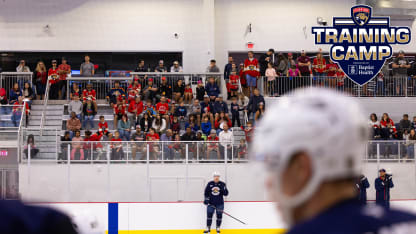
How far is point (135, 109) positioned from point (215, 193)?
501cm

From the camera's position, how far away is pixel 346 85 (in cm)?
2094

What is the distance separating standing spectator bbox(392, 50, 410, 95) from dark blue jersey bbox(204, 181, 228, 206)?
9.77m

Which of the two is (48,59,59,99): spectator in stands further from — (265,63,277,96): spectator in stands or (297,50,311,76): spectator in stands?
(297,50,311,76): spectator in stands

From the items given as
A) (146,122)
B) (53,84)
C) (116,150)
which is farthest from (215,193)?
(53,84)

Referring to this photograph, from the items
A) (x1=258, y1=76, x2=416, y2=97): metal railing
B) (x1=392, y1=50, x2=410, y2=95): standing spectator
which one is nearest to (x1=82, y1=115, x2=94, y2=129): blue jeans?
(x1=258, y1=76, x2=416, y2=97): metal railing

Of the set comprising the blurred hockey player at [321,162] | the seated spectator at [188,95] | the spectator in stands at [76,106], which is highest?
the seated spectator at [188,95]

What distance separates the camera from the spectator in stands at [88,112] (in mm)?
17750

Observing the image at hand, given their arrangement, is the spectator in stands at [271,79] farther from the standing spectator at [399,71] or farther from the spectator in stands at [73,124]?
the spectator in stands at [73,124]

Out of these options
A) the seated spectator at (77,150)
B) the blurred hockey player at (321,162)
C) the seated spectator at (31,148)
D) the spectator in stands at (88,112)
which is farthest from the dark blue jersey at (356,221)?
the spectator in stands at (88,112)

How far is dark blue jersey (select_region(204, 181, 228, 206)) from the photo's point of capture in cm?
1324

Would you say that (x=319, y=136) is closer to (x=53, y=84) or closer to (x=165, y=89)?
(x=165, y=89)

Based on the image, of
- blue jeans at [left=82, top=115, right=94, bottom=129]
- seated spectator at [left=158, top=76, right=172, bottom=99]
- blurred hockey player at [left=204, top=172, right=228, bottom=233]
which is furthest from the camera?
seated spectator at [left=158, top=76, right=172, bottom=99]

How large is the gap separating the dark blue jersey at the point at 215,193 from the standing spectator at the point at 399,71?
9770 mm

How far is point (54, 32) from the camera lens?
75.4 ft
